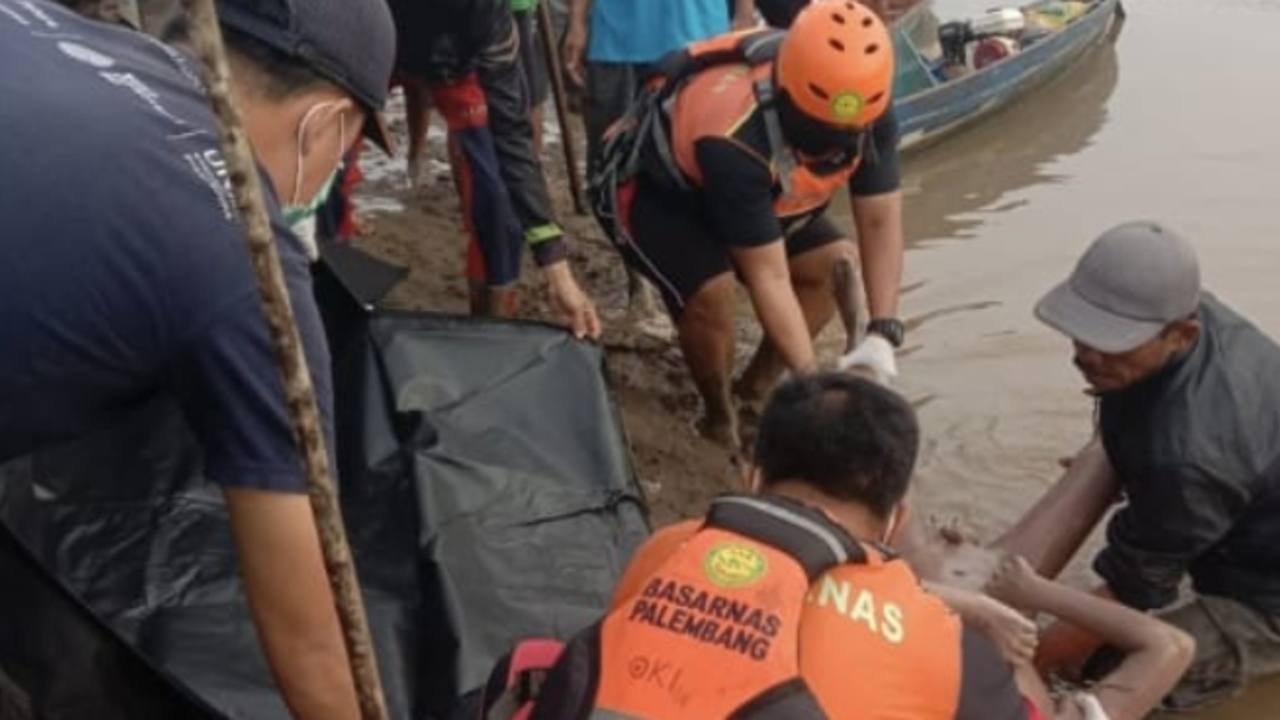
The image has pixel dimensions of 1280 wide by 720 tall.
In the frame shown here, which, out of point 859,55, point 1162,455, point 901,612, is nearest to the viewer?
point 901,612

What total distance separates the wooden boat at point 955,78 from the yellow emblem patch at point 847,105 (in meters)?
4.34

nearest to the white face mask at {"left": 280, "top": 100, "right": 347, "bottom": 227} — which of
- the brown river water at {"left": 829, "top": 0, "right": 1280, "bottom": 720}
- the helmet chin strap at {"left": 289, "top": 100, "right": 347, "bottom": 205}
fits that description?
the helmet chin strap at {"left": 289, "top": 100, "right": 347, "bottom": 205}

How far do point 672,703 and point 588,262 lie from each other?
4584 mm

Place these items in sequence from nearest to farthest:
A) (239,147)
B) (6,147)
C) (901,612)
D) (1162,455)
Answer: (239,147) < (6,147) < (901,612) < (1162,455)

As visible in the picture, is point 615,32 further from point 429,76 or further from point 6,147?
point 6,147

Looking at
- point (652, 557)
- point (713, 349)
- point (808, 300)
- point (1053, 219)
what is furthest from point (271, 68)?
point (1053, 219)

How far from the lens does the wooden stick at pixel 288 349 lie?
4.70ft

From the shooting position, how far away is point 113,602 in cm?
253

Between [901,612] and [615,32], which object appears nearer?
[901,612]

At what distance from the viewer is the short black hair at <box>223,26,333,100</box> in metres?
1.87

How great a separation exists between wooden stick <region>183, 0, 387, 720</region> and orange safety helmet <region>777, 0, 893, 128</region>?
2190 millimetres

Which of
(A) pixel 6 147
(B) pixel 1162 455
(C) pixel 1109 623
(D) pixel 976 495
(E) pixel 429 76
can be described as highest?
(A) pixel 6 147

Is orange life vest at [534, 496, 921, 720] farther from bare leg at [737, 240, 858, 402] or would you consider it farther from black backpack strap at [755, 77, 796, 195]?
bare leg at [737, 240, 858, 402]

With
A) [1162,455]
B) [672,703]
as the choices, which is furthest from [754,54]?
[672,703]
